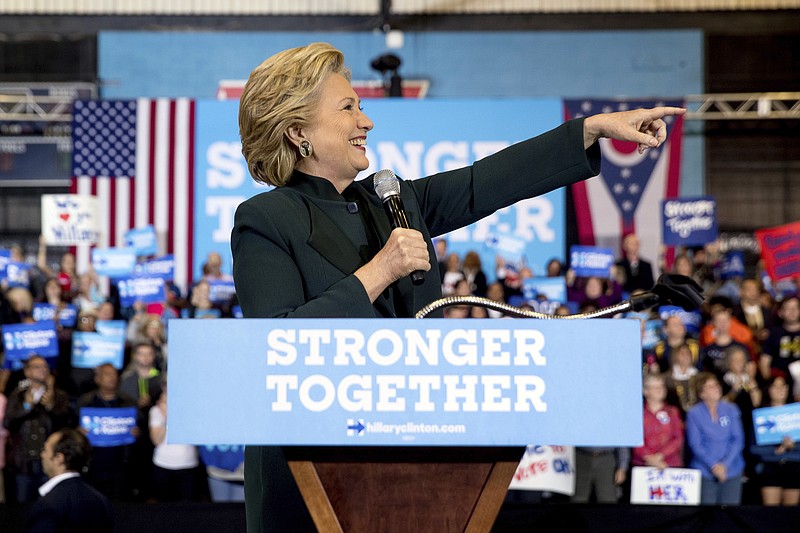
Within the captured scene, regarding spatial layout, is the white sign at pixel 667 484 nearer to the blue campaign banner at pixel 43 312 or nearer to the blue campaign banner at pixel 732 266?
the blue campaign banner at pixel 732 266

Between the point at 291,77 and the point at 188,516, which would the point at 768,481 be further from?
the point at 291,77

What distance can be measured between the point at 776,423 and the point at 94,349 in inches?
185

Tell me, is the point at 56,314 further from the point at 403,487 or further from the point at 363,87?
the point at 403,487

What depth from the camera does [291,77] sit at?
1.65 m

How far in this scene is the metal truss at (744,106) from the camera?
1243cm

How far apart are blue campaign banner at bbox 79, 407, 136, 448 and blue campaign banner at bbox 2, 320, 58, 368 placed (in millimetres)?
1004

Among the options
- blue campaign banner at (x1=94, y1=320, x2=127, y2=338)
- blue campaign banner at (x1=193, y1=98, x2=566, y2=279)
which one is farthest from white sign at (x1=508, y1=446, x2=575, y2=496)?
blue campaign banner at (x1=193, y1=98, x2=566, y2=279)

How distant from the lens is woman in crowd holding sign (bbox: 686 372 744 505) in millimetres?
6574

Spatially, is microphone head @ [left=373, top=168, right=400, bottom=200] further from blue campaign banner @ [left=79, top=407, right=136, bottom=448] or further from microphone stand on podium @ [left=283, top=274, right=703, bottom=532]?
blue campaign banner @ [left=79, top=407, right=136, bottom=448]

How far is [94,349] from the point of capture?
7.64m

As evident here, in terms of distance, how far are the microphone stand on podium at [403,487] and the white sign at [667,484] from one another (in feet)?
16.5

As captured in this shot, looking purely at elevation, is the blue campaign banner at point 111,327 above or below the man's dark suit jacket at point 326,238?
below

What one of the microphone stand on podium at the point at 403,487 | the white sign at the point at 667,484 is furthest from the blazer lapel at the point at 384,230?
the white sign at the point at 667,484

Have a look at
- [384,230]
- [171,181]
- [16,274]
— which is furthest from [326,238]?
[171,181]
